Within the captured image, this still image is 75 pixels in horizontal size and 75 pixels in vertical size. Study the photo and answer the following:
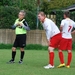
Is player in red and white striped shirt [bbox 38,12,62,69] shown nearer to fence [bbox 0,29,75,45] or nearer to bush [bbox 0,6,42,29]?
fence [bbox 0,29,75,45]

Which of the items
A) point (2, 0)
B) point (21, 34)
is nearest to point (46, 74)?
point (21, 34)

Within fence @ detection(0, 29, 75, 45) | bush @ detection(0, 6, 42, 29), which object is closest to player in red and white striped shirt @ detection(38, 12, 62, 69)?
fence @ detection(0, 29, 75, 45)

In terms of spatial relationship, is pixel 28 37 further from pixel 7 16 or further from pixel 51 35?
pixel 51 35

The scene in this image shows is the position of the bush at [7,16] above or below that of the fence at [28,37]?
above

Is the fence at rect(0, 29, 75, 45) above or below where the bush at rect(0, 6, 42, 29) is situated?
below

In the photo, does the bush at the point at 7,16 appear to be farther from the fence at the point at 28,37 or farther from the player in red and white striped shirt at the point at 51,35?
the player in red and white striped shirt at the point at 51,35

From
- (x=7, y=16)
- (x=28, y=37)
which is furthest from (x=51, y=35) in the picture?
(x=7, y=16)

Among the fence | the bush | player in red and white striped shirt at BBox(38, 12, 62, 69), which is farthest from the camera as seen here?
the bush

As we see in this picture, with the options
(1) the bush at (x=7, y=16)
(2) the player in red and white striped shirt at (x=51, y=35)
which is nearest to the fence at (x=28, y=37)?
(1) the bush at (x=7, y=16)

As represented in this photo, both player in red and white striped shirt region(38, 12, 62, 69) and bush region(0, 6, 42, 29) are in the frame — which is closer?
player in red and white striped shirt region(38, 12, 62, 69)

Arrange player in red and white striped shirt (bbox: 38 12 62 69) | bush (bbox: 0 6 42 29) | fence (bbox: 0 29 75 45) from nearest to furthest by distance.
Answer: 1. player in red and white striped shirt (bbox: 38 12 62 69)
2. fence (bbox: 0 29 75 45)
3. bush (bbox: 0 6 42 29)

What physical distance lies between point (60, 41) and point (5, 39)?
34.6 ft

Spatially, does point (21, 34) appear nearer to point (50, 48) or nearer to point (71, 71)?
point (50, 48)

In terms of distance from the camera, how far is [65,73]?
967 cm
